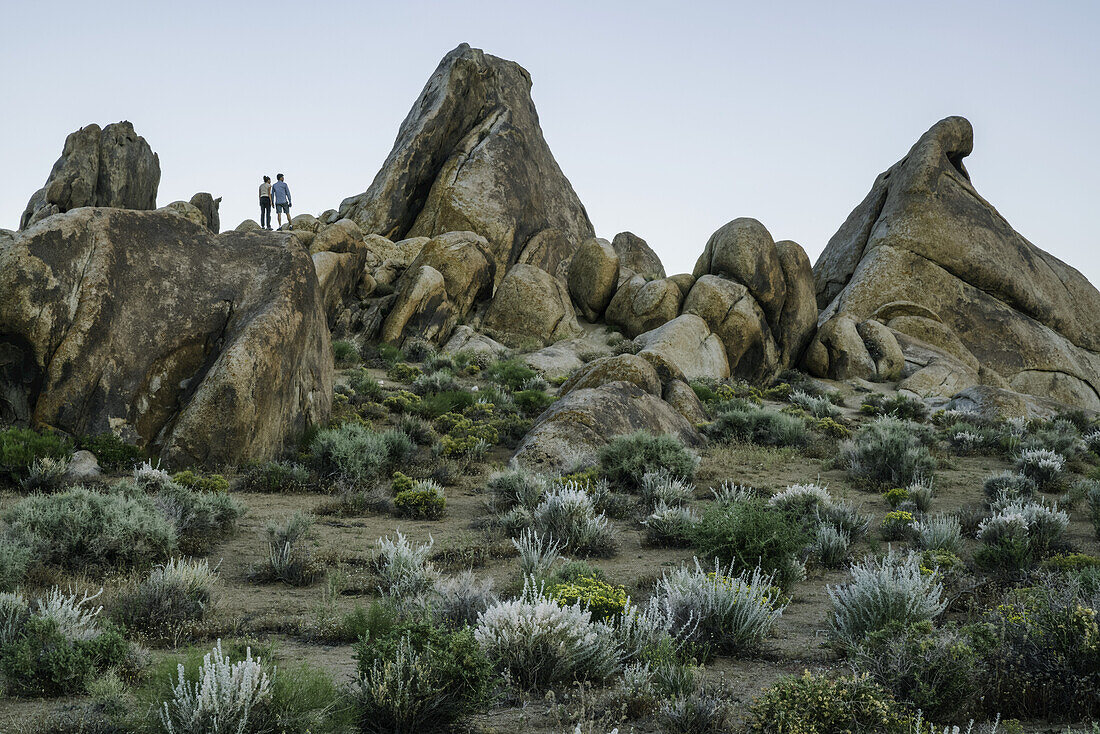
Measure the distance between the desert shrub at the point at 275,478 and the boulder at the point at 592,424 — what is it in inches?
127

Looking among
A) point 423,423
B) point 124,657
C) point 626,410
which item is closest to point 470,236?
point 423,423

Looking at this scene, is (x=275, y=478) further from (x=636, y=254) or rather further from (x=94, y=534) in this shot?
(x=636, y=254)

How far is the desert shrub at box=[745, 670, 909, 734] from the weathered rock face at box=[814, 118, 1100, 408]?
31.6 meters

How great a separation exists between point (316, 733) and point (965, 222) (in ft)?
128

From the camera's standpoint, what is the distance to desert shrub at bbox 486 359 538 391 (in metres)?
21.2

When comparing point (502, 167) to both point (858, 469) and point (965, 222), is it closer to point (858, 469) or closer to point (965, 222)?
point (965, 222)

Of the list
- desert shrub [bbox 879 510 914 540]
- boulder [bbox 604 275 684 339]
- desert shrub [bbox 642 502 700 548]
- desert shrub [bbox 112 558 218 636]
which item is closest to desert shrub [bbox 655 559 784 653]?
desert shrub [bbox 642 502 700 548]

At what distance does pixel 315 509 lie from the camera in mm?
9570

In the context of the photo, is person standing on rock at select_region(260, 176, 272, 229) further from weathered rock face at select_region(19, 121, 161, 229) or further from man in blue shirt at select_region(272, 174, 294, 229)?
weathered rock face at select_region(19, 121, 161, 229)

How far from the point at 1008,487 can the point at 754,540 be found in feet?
20.2

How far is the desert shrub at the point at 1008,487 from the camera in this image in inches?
393

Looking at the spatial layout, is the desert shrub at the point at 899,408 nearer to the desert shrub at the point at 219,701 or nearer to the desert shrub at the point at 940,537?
the desert shrub at the point at 940,537

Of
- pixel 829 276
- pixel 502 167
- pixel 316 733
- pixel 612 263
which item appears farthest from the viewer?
pixel 829 276

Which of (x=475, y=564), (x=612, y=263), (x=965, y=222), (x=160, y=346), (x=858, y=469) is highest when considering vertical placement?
(x=965, y=222)
